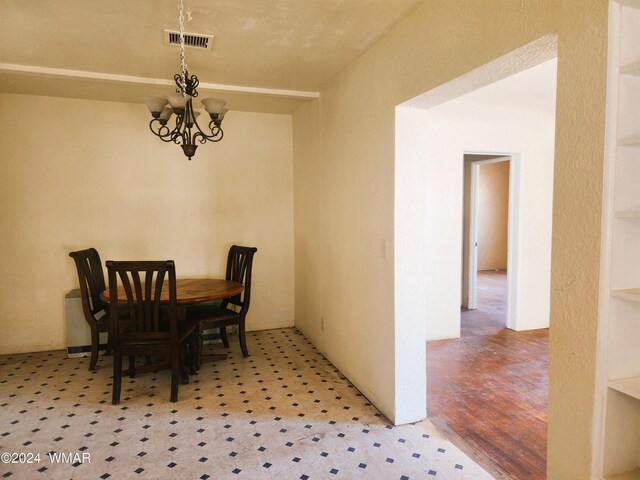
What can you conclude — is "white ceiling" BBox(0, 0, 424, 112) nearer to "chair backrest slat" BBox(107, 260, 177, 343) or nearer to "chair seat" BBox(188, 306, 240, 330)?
"chair backrest slat" BBox(107, 260, 177, 343)

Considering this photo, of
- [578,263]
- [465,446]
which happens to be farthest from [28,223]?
[578,263]

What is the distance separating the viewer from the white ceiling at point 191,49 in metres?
2.19

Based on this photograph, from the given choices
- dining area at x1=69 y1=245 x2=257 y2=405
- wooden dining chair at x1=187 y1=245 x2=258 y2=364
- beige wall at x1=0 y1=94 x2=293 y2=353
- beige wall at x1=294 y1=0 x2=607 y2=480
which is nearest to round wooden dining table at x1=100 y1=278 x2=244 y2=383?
dining area at x1=69 y1=245 x2=257 y2=405

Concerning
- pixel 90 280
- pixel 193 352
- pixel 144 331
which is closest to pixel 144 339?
pixel 144 331

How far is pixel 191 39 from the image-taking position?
2568 millimetres

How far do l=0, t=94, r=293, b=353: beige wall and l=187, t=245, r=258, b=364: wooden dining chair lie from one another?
1.54 ft

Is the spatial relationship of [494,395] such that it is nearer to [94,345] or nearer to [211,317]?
[211,317]

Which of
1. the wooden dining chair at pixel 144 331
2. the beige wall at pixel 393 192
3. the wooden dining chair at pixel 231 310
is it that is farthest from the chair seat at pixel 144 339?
the beige wall at pixel 393 192

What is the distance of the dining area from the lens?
9.59ft

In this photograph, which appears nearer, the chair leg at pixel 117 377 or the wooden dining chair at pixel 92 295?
the chair leg at pixel 117 377

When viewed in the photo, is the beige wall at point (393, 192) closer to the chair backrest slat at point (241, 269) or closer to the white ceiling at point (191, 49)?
the white ceiling at point (191, 49)

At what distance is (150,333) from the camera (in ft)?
9.78

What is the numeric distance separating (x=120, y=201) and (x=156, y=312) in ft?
5.78

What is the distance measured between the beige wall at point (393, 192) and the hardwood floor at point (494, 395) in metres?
0.46
